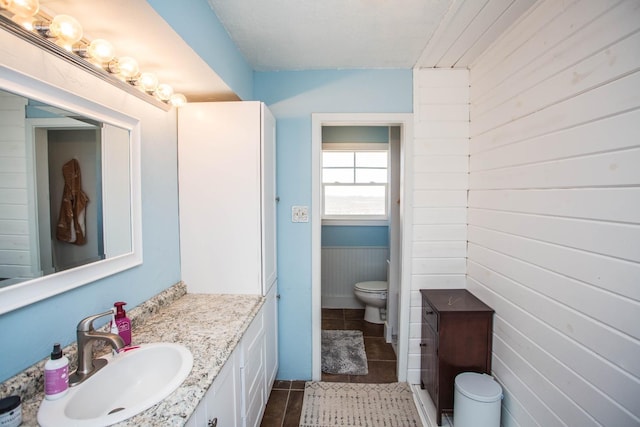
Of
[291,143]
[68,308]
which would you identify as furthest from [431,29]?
[68,308]

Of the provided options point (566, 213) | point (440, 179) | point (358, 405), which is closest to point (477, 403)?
point (358, 405)

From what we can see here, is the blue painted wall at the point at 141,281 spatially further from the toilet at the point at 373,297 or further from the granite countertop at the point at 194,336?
the toilet at the point at 373,297

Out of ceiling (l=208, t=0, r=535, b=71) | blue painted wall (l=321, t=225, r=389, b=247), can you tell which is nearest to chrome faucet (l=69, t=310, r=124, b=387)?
ceiling (l=208, t=0, r=535, b=71)

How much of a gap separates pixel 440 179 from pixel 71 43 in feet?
6.86

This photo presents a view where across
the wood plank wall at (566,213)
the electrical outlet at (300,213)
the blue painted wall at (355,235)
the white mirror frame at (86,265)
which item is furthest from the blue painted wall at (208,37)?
the blue painted wall at (355,235)

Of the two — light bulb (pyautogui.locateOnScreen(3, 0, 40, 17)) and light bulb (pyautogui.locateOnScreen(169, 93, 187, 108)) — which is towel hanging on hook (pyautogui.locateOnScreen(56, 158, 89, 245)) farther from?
light bulb (pyautogui.locateOnScreen(169, 93, 187, 108))

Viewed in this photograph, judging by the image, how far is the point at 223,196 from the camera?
172 centimetres

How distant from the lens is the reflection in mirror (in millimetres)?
830

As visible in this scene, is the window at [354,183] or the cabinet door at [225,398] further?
the window at [354,183]

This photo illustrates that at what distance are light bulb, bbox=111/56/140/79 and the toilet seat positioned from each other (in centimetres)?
275

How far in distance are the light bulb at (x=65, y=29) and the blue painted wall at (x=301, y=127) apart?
1.31m

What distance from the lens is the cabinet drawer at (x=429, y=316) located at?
5.80 feet

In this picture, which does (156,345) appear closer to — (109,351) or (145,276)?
(109,351)

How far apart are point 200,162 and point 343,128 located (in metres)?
2.16
